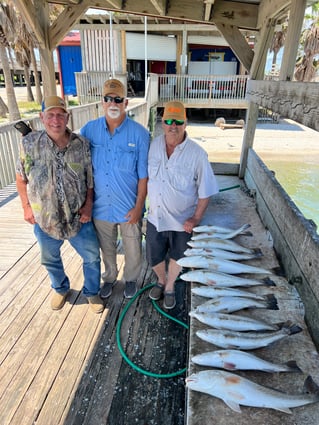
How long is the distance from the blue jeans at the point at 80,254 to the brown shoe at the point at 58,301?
0.04m

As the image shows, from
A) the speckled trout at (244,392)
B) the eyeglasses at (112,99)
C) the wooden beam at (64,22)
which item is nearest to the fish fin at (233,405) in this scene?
the speckled trout at (244,392)

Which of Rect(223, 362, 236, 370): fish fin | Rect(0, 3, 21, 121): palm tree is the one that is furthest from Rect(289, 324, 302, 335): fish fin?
Rect(0, 3, 21, 121): palm tree

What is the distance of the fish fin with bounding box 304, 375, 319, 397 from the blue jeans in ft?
6.47

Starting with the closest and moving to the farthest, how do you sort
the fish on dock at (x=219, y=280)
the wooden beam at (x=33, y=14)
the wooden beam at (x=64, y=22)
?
the fish on dock at (x=219, y=280), the wooden beam at (x=33, y=14), the wooden beam at (x=64, y=22)

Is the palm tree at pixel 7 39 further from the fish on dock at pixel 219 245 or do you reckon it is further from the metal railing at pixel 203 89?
the fish on dock at pixel 219 245

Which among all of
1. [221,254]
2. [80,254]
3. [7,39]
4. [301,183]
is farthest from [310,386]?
[7,39]

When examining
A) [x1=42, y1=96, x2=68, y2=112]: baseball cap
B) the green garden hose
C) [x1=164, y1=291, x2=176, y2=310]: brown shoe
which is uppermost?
[x1=42, y1=96, x2=68, y2=112]: baseball cap

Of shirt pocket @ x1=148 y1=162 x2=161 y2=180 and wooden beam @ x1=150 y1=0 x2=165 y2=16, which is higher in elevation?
wooden beam @ x1=150 y1=0 x2=165 y2=16

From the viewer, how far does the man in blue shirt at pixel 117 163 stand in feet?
8.70

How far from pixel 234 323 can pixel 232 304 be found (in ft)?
0.61

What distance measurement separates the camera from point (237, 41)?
454cm

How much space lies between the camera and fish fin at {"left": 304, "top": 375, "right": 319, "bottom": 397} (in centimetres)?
156

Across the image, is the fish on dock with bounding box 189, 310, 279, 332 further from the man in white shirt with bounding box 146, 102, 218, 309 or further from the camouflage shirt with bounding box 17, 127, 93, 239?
the camouflage shirt with bounding box 17, 127, 93, 239

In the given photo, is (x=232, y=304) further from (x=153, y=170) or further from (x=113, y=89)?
(x=113, y=89)
